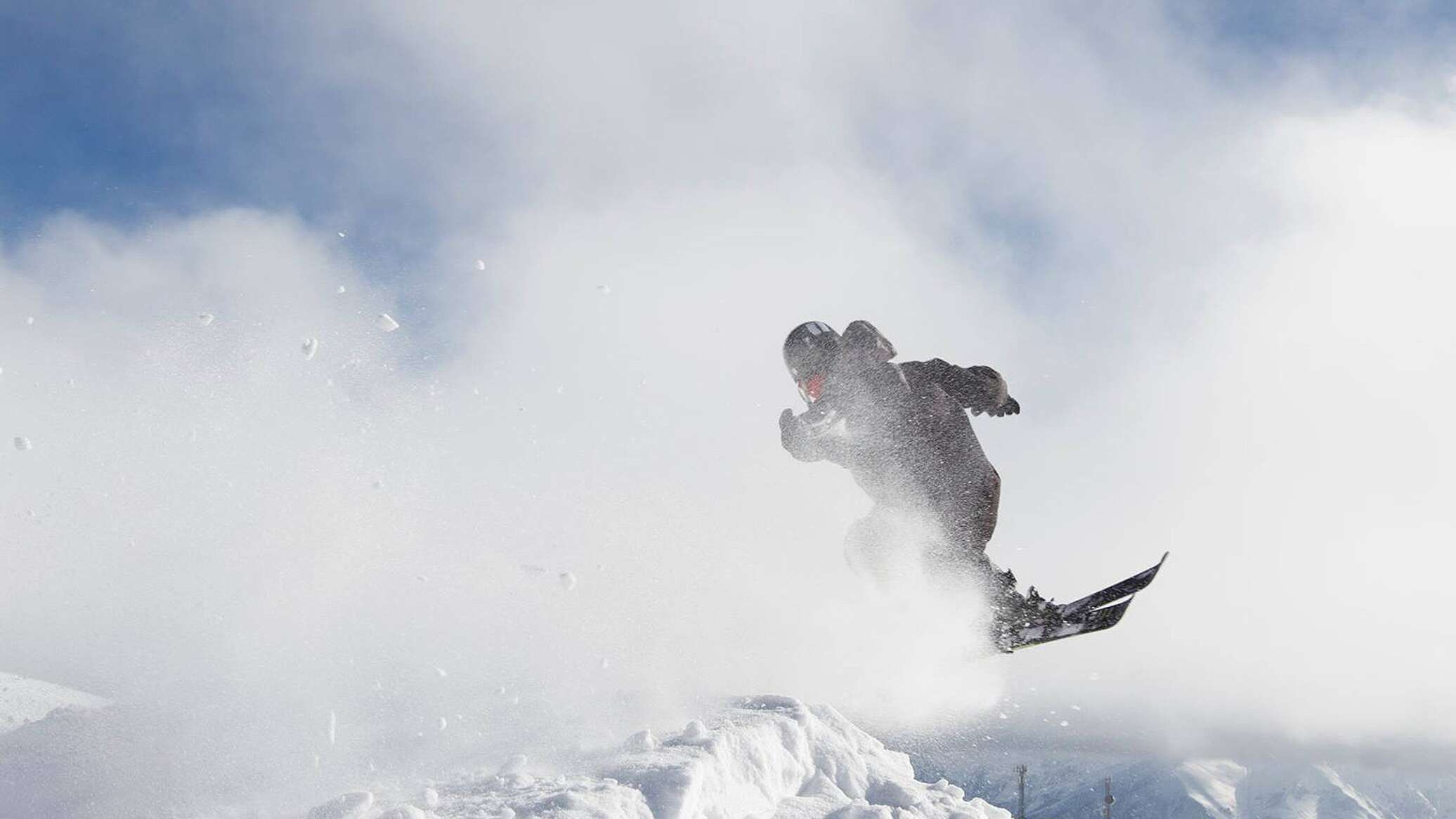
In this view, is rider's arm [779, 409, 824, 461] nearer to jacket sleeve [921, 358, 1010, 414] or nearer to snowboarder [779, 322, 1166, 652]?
snowboarder [779, 322, 1166, 652]

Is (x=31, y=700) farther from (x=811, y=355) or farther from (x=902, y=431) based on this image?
(x=902, y=431)

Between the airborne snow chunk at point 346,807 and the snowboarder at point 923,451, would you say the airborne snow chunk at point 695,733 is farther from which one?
the airborne snow chunk at point 346,807

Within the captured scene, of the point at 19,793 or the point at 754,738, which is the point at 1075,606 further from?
the point at 19,793

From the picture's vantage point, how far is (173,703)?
1349cm

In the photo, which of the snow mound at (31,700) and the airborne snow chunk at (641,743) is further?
the snow mound at (31,700)

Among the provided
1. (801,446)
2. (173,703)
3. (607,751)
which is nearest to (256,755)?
(173,703)

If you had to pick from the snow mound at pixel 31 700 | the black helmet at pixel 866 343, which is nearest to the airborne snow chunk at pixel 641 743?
the black helmet at pixel 866 343

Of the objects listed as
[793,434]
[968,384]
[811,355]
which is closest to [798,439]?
[793,434]

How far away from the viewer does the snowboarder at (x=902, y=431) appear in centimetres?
938

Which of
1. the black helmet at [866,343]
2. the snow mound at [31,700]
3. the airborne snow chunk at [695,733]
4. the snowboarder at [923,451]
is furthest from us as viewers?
the snow mound at [31,700]

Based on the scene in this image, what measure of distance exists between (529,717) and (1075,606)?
26.4 ft

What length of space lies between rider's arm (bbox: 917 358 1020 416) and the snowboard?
92.4 inches

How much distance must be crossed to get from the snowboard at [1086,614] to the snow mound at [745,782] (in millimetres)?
3495

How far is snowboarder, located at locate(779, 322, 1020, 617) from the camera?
9.38 m
